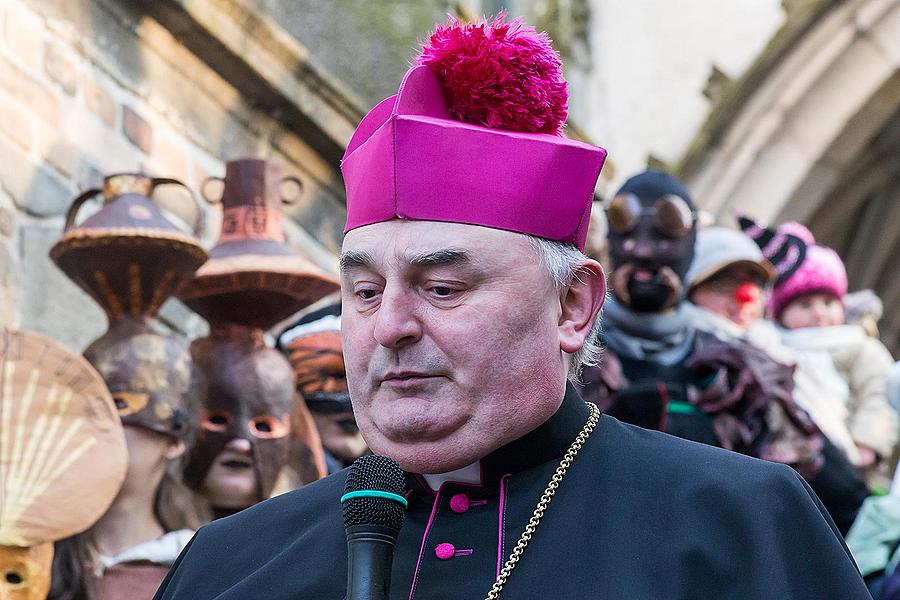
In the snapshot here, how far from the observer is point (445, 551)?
2949mm

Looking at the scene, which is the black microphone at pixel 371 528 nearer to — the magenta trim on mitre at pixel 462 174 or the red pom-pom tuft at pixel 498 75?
the magenta trim on mitre at pixel 462 174

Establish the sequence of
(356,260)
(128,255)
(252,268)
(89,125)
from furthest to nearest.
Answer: (89,125) < (252,268) < (128,255) < (356,260)

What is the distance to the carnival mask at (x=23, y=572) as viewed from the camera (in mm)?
4246

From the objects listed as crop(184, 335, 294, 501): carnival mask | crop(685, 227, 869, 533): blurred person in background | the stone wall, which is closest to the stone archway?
the stone wall

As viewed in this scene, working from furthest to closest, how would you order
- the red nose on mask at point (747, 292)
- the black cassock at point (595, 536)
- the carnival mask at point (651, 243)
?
the red nose on mask at point (747, 292) → the carnival mask at point (651, 243) → the black cassock at point (595, 536)

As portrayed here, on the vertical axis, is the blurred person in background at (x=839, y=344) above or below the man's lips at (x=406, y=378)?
below

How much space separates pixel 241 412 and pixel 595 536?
8.19ft

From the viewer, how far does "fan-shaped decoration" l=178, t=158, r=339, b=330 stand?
539 cm

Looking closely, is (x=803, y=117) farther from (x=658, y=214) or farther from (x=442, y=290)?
(x=442, y=290)

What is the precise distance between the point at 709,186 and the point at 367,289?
8.58 metres

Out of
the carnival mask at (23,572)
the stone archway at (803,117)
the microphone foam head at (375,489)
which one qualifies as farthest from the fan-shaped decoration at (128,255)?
the stone archway at (803,117)

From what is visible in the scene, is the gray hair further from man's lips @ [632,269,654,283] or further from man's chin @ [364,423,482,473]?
man's lips @ [632,269,654,283]

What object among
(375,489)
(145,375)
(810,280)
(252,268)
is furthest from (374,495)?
(810,280)

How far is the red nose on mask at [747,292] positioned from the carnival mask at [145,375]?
8.76 feet
